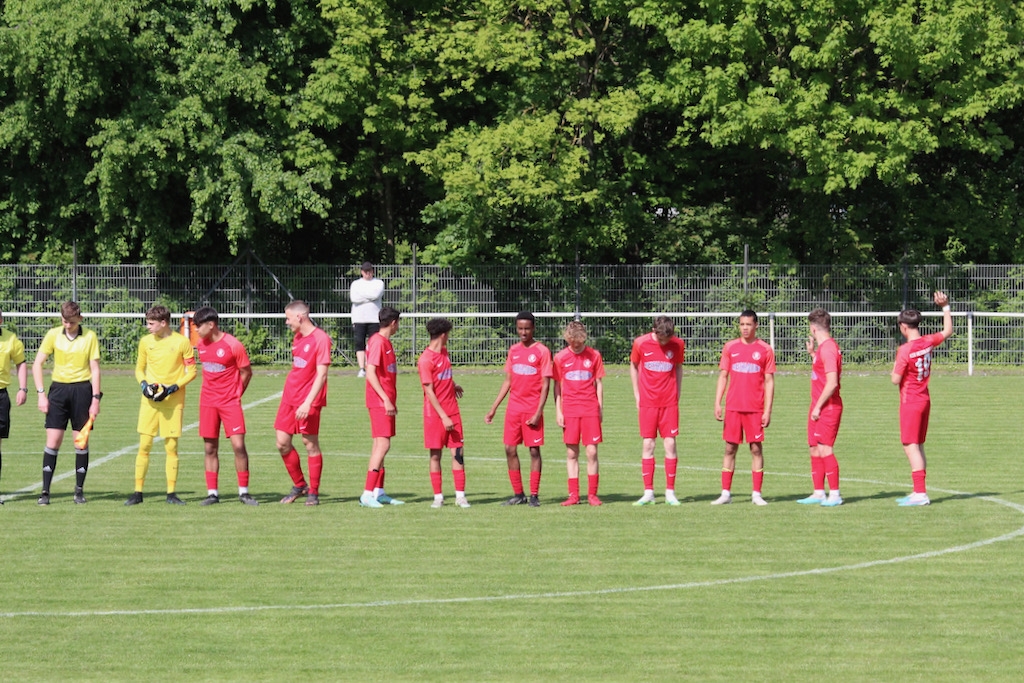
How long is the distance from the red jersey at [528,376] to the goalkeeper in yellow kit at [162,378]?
3003 millimetres

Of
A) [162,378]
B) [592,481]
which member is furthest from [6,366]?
[592,481]

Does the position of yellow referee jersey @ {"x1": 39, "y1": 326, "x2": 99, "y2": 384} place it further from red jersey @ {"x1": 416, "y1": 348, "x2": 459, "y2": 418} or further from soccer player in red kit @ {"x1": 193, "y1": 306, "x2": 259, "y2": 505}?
red jersey @ {"x1": 416, "y1": 348, "x2": 459, "y2": 418}

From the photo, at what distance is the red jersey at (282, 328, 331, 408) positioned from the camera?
15164 mm

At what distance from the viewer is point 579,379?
15.1 meters

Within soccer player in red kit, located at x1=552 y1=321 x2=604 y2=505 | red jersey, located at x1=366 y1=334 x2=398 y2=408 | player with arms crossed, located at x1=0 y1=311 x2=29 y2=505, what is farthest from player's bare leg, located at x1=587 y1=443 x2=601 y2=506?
player with arms crossed, located at x1=0 y1=311 x2=29 y2=505

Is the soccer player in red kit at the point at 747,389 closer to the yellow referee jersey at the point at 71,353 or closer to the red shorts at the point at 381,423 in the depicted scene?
the red shorts at the point at 381,423

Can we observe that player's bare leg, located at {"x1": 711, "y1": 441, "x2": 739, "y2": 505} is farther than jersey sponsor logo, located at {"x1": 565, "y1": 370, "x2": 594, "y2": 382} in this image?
Yes

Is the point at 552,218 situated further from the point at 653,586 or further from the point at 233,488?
the point at 653,586

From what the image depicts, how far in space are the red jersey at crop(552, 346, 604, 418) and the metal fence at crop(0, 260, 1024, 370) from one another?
18775 mm

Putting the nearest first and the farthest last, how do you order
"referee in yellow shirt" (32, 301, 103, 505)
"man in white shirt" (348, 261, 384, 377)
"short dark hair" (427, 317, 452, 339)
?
"short dark hair" (427, 317, 452, 339) < "referee in yellow shirt" (32, 301, 103, 505) < "man in white shirt" (348, 261, 384, 377)

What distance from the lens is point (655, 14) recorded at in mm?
35281

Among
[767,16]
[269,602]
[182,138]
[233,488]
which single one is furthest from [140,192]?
[269,602]

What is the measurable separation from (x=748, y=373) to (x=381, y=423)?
135 inches

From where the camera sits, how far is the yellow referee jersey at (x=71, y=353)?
15.4 metres
